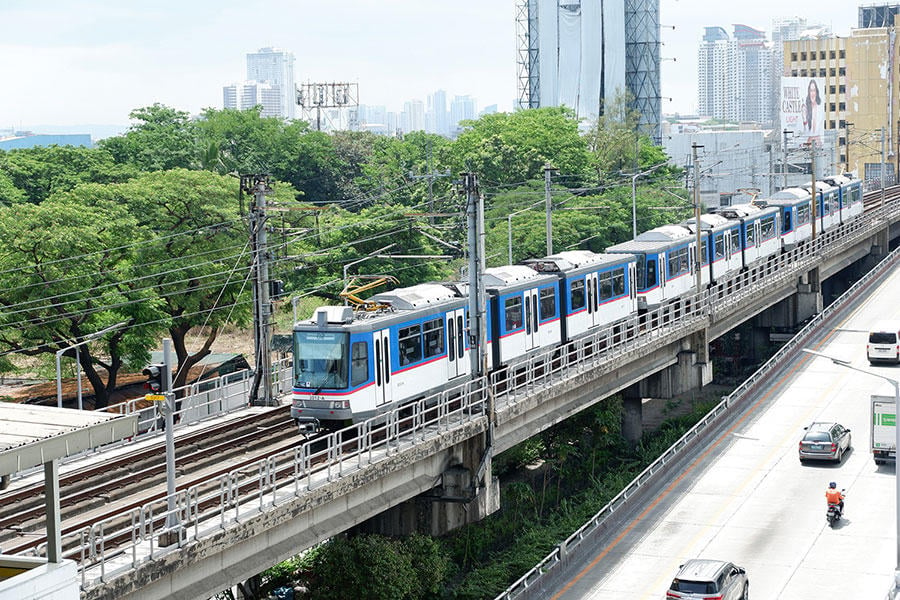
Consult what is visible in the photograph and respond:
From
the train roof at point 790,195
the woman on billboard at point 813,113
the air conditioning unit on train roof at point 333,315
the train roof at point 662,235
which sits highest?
the woman on billboard at point 813,113

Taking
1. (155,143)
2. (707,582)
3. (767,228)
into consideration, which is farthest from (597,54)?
(707,582)

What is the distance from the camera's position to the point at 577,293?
42.7 metres

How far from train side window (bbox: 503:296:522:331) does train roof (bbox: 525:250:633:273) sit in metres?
3.54

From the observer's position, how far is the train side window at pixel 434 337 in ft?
107

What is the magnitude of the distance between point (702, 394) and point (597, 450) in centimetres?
1435

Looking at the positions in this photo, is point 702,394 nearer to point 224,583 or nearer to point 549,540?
point 549,540

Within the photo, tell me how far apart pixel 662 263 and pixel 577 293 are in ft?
28.5

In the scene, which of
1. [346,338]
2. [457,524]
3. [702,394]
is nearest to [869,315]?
[702,394]

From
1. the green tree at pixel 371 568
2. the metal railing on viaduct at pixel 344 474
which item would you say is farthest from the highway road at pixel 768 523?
the green tree at pixel 371 568

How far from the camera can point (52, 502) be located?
15094 mm

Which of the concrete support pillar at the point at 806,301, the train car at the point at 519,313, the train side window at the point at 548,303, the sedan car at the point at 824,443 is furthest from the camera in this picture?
the concrete support pillar at the point at 806,301

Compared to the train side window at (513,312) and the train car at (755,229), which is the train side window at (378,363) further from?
the train car at (755,229)

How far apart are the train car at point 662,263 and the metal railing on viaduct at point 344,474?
2.79 ft

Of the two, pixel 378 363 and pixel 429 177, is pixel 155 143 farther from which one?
pixel 378 363
